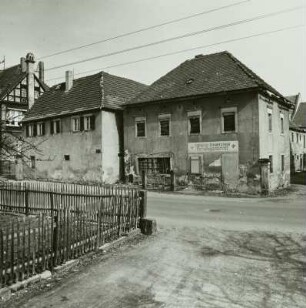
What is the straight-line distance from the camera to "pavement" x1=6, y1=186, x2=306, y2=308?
6121 mm

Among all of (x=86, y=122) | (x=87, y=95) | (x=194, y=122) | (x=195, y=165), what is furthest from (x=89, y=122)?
(x=195, y=165)

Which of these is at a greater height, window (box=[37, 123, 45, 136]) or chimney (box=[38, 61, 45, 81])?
chimney (box=[38, 61, 45, 81])

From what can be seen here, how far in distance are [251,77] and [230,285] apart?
17.9 meters

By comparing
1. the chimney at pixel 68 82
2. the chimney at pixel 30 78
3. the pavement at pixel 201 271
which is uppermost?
the chimney at pixel 30 78

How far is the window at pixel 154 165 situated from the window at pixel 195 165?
6.70 feet

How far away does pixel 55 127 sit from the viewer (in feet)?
104

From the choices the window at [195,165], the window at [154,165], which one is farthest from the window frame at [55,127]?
the window at [195,165]

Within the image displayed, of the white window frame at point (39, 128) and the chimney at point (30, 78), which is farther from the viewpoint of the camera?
the chimney at point (30, 78)

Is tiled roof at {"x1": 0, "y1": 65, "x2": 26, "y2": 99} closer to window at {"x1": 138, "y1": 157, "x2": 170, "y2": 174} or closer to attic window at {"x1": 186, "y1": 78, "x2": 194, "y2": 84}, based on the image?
window at {"x1": 138, "y1": 157, "x2": 170, "y2": 174}

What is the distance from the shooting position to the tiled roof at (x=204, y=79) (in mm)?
22703

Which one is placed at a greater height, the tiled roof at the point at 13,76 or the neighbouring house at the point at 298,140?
the tiled roof at the point at 13,76

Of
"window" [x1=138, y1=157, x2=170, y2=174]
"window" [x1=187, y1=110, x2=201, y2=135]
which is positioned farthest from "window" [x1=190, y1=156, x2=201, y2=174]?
"window" [x1=138, y1=157, x2=170, y2=174]

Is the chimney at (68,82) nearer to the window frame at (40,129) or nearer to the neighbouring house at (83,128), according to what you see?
the neighbouring house at (83,128)

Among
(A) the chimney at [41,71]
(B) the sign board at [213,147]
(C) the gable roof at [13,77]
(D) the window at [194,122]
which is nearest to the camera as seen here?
(B) the sign board at [213,147]
